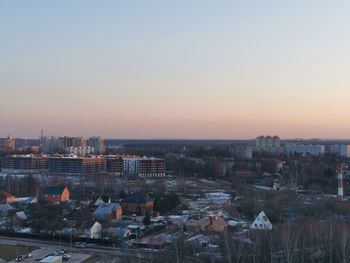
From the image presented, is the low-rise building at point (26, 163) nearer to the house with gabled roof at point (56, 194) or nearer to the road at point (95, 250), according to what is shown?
the house with gabled roof at point (56, 194)

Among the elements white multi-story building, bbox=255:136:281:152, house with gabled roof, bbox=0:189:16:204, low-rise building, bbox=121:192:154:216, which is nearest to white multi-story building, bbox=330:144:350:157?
white multi-story building, bbox=255:136:281:152

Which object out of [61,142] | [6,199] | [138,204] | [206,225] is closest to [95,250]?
[206,225]

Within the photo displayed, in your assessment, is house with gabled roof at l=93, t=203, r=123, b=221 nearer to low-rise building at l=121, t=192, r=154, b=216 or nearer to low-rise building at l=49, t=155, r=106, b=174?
low-rise building at l=121, t=192, r=154, b=216

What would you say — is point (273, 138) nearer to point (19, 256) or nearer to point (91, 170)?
point (91, 170)

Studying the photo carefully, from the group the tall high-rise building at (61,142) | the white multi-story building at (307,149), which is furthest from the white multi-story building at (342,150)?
the tall high-rise building at (61,142)

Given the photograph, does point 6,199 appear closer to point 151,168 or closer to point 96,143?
point 151,168
